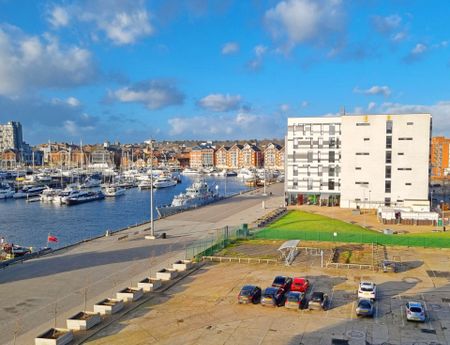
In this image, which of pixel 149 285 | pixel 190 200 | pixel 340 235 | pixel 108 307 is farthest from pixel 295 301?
pixel 190 200

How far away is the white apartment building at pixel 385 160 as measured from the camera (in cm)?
7150

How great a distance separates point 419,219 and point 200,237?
30078mm

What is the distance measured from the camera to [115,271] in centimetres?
3444

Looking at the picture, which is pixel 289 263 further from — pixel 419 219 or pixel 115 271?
pixel 419 219

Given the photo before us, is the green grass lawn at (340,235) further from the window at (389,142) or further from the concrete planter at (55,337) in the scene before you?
the concrete planter at (55,337)

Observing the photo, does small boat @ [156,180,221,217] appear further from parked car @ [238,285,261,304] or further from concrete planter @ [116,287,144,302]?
parked car @ [238,285,261,304]

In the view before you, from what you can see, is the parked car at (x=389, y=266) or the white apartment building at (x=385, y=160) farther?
the white apartment building at (x=385, y=160)

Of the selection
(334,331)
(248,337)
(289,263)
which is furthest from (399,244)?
(248,337)

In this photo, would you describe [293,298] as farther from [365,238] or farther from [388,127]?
[388,127]

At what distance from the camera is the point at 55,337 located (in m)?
20.7

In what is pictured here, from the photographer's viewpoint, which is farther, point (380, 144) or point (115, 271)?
point (380, 144)

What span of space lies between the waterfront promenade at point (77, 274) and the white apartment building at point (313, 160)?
27.5 m

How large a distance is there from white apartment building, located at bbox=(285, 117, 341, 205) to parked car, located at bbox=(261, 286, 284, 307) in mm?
53777

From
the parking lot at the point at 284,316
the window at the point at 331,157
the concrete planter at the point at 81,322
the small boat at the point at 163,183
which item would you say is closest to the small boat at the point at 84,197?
the small boat at the point at 163,183
